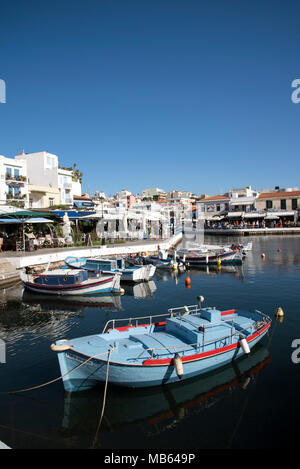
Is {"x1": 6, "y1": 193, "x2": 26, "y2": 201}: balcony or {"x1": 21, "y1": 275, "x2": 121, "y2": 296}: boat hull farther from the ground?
{"x1": 6, "y1": 193, "x2": 26, "y2": 201}: balcony

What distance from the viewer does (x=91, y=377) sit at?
914 cm

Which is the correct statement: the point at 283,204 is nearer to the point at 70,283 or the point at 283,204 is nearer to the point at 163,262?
the point at 163,262

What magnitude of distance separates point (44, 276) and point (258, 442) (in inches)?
679

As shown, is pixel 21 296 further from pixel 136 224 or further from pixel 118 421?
pixel 136 224

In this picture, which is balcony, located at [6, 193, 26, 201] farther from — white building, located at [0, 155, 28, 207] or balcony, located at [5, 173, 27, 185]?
balcony, located at [5, 173, 27, 185]

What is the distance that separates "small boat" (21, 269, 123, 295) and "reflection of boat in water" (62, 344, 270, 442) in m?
11.7

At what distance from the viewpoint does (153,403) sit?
8836 millimetres

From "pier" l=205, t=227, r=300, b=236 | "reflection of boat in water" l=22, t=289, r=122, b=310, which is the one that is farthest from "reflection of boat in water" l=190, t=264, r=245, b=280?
"pier" l=205, t=227, r=300, b=236

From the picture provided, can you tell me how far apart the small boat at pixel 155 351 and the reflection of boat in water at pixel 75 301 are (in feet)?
26.2

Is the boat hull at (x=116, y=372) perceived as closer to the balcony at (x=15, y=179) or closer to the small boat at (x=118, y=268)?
the small boat at (x=118, y=268)

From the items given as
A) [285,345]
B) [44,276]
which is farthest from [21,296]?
[285,345]

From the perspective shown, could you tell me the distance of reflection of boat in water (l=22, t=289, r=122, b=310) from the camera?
19094 millimetres

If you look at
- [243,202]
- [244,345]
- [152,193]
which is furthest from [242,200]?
[244,345]

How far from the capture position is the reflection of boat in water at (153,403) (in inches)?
313
